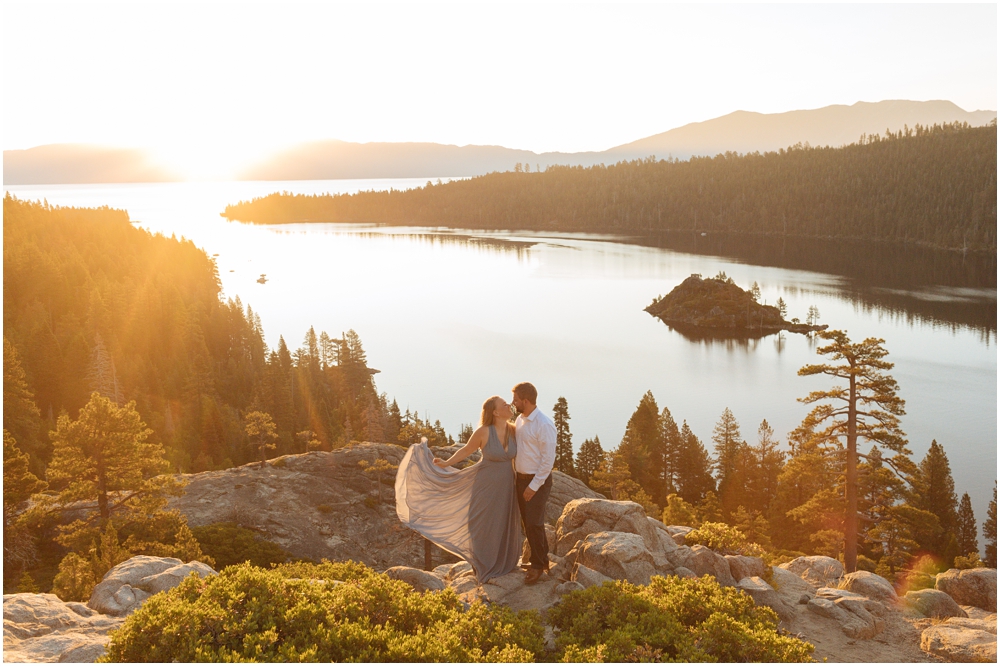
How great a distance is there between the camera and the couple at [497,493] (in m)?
10.1

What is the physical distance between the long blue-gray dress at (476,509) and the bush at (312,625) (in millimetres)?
1459

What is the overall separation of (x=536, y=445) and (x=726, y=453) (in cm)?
4624

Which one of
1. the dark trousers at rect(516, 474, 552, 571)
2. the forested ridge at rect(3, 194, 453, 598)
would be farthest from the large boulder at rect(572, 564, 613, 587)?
the forested ridge at rect(3, 194, 453, 598)

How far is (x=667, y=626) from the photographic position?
8.65 meters

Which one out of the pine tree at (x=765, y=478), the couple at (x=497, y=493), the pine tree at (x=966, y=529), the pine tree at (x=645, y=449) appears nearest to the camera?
the couple at (x=497, y=493)

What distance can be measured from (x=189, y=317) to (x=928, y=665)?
297 ft

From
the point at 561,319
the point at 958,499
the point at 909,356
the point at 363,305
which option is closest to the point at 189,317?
the point at 363,305

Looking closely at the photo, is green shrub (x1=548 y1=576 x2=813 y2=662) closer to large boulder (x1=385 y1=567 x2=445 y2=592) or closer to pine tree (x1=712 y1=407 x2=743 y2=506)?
large boulder (x1=385 y1=567 x2=445 y2=592)

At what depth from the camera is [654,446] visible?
55.2 m

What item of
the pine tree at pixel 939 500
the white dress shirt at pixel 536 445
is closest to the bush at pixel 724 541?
the white dress shirt at pixel 536 445

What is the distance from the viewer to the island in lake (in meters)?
107

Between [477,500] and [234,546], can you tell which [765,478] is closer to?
[234,546]

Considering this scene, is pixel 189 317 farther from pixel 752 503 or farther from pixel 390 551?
pixel 752 503

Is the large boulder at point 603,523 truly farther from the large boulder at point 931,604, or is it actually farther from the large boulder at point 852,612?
the large boulder at point 931,604
